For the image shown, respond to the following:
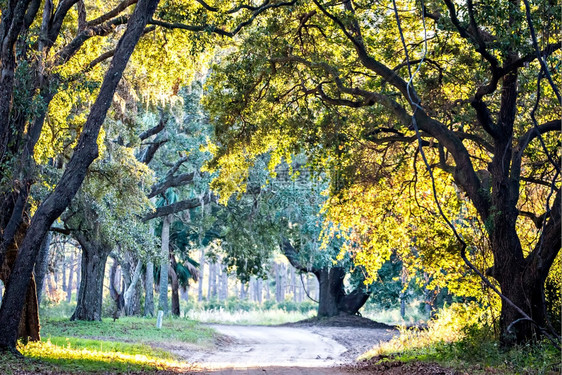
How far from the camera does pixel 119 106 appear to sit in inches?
749

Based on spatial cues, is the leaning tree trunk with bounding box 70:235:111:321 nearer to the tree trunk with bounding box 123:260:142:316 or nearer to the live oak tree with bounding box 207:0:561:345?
the tree trunk with bounding box 123:260:142:316

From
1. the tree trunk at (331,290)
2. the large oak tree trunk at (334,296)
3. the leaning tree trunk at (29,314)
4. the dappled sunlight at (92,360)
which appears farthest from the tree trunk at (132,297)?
the dappled sunlight at (92,360)

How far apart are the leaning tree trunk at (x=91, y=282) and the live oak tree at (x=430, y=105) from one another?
11664 mm

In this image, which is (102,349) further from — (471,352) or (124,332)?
(471,352)

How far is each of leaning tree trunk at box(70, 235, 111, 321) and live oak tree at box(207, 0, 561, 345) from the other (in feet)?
38.3

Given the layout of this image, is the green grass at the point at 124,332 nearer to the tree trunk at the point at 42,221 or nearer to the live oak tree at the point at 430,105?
the live oak tree at the point at 430,105

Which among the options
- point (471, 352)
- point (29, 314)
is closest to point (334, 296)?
point (29, 314)

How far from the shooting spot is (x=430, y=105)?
48.7 feet

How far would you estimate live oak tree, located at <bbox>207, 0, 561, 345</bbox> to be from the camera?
12110mm

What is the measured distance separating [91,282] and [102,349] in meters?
11.5

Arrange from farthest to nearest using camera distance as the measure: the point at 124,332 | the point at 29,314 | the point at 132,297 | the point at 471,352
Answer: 1. the point at 132,297
2. the point at 124,332
3. the point at 29,314
4. the point at 471,352

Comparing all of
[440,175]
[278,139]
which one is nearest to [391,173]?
[440,175]

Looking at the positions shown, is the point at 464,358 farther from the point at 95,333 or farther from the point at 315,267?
the point at 315,267

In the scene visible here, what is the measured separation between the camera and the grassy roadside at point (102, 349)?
11.7m
